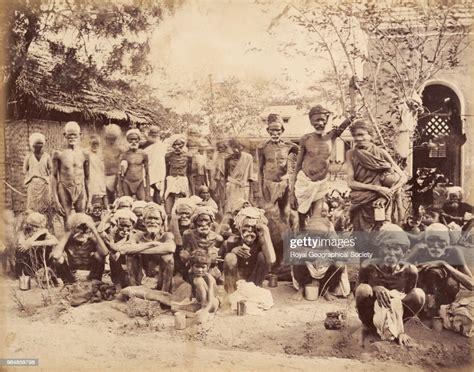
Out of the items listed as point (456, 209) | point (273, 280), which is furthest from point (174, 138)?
point (456, 209)

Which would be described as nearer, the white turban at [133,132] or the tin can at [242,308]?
the tin can at [242,308]

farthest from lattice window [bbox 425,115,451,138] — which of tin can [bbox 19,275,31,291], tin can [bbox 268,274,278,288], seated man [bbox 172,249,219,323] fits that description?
tin can [bbox 19,275,31,291]

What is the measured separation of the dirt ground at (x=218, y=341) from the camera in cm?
643

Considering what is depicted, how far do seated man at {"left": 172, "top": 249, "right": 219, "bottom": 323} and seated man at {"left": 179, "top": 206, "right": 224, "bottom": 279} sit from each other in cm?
5

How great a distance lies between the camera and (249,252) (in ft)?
21.5

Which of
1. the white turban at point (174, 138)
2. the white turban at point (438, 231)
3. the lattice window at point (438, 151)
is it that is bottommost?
the white turban at point (438, 231)

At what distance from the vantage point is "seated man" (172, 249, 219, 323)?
21.5ft

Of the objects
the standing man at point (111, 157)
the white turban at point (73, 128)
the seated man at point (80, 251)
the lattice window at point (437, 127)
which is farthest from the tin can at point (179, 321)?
the lattice window at point (437, 127)

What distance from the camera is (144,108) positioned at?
262 inches

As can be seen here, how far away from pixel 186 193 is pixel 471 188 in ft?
9.35

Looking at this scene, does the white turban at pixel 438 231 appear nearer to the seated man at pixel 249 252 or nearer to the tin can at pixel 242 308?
the seated man at pixel 249 252

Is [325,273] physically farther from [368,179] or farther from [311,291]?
[368,179]

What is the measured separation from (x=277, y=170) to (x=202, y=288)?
140 cm

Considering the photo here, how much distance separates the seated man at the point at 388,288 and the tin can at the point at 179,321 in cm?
174
